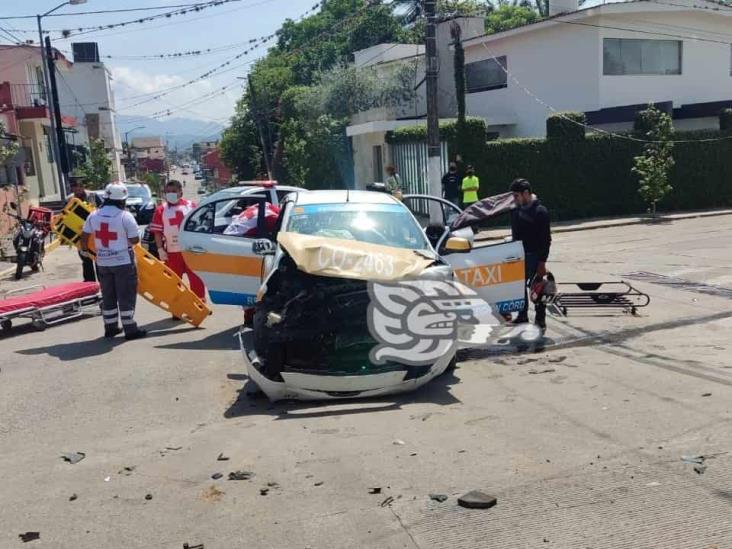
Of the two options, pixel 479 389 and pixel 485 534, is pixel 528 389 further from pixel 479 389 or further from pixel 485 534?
pixel 485 534

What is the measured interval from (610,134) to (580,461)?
1845cm

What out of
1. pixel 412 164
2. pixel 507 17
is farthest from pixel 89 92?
pixel 412 164

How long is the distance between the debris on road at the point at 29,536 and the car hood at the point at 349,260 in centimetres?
283

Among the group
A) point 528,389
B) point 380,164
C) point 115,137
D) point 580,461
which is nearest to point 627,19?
point 380,164

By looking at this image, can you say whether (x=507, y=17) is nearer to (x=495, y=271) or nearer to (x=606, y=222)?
(x=606, y=222)

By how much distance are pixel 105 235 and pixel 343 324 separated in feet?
11.5

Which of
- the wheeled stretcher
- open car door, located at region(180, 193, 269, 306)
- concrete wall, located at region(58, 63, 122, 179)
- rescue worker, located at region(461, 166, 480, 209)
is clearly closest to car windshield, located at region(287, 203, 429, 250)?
open car door, located at region(180, 193, 269, 306)

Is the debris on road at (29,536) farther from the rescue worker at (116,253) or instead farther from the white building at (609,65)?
the white building at (609,65)

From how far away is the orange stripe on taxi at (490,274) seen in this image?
301 inches

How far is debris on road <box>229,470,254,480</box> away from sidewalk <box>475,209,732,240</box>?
14351mm

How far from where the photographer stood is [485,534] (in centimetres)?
367

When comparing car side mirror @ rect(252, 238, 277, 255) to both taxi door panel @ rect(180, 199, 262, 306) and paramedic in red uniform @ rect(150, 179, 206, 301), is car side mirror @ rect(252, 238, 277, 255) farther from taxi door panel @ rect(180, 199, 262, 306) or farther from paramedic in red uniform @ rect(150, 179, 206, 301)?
paramedic in red uniform @ rect(150, 179, 206, 301)

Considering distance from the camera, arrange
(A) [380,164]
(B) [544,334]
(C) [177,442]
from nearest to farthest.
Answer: (C) [177,442] → (B) [544,334] → (A) [380,164]

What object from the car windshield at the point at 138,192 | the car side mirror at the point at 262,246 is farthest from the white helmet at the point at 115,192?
the car windshield at the point at 138,192
